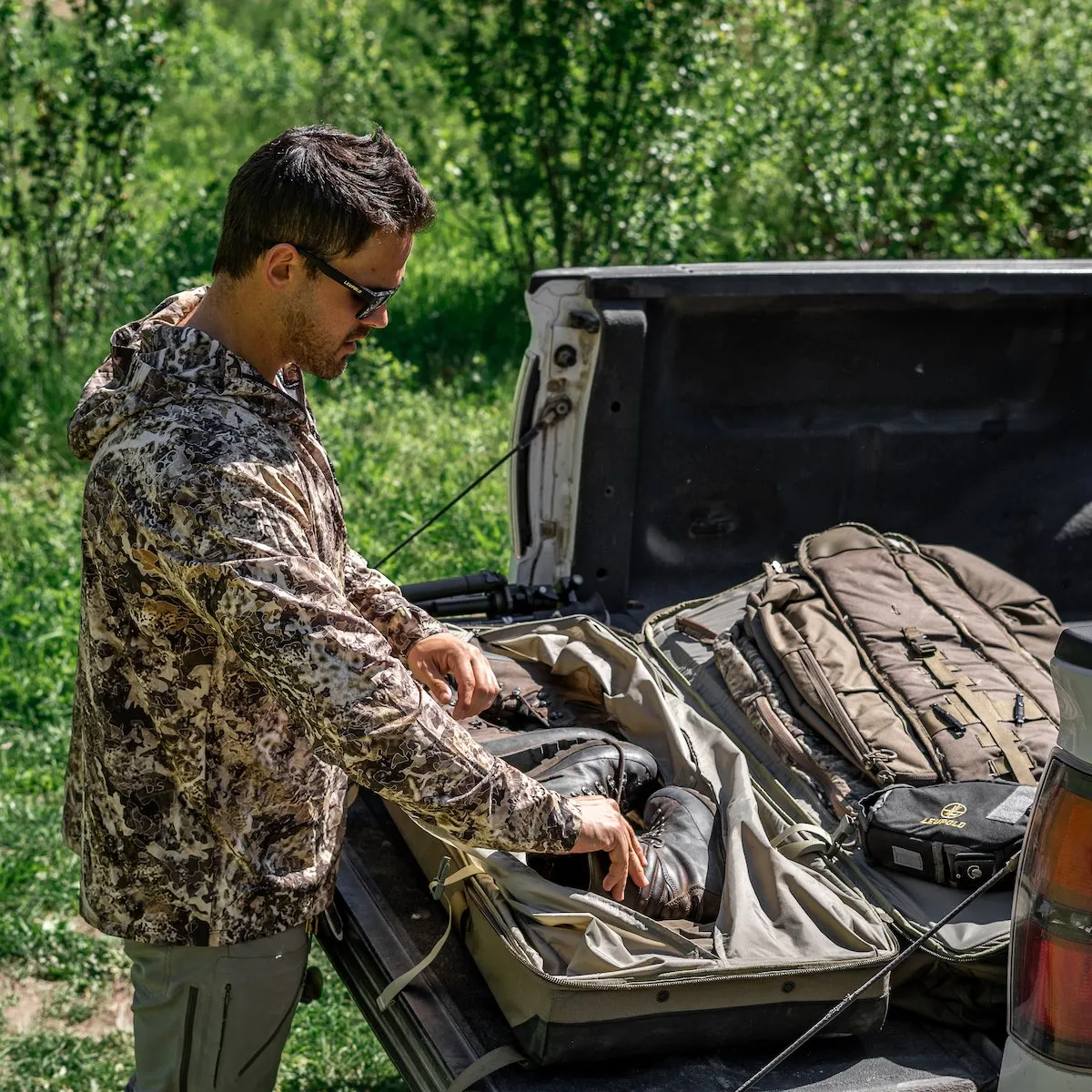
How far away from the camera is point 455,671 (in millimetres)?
2676

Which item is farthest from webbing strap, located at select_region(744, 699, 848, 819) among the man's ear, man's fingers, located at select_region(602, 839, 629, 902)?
the man's ear

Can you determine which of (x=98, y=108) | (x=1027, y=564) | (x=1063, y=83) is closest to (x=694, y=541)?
(x=1027, y=564)

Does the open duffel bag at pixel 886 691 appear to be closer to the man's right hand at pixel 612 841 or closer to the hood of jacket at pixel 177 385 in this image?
the man's right hand at pixel 612 841

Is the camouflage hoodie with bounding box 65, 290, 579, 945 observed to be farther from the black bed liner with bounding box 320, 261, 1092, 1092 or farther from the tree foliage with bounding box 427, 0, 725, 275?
the tree foliage with bounding box 427, 0, 725, 275

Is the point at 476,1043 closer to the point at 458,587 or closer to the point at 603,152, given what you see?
the point at 458,587

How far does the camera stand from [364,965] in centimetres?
258

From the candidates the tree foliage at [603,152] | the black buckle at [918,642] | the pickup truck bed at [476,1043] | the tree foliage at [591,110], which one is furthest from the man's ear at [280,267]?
the tree foliage at [591,110]

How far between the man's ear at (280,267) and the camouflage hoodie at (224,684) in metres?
0.12

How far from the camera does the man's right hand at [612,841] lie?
225 cm

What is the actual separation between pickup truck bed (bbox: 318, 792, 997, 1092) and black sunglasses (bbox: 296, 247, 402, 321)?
1078 mm

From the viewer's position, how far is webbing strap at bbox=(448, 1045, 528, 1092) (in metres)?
2.15

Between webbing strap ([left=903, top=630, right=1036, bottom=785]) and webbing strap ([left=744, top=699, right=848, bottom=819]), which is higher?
webbing strap ([left=903, top=630, right=1036, bottom=785])

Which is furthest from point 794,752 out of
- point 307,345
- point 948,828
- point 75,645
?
point 75,645

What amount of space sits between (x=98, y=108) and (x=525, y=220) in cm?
222
